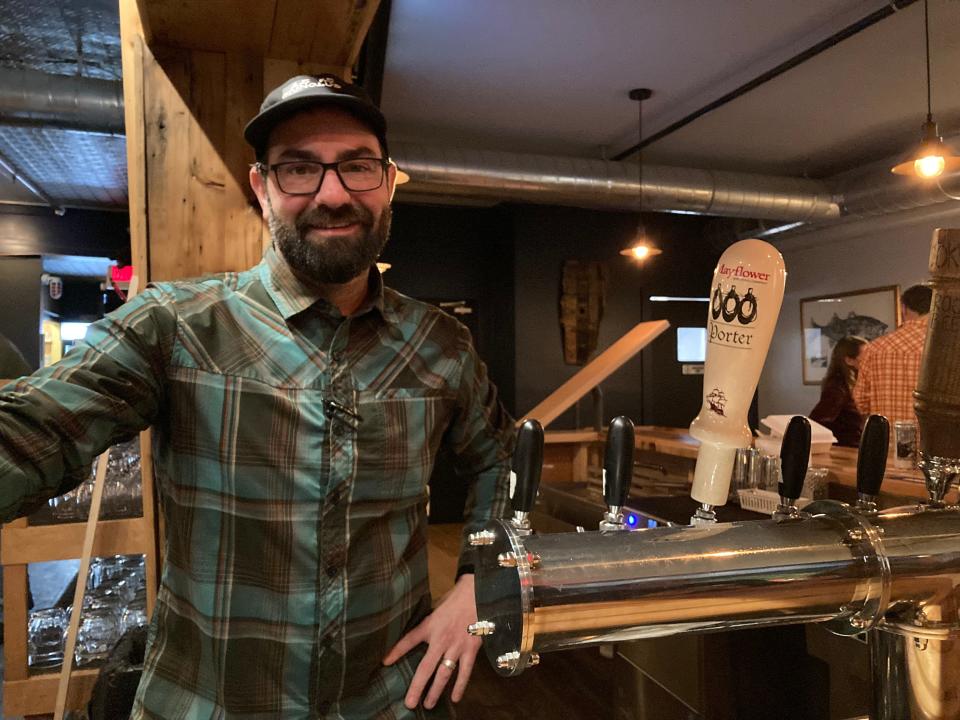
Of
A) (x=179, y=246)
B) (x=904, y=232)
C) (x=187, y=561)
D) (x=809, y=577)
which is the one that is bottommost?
(x=187, y=561)

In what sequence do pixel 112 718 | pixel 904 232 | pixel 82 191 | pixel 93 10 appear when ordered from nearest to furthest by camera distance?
pixel 112 718 → pixel 93 10 → pixel 82 191 → pixel 904 232

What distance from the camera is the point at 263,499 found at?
972mm

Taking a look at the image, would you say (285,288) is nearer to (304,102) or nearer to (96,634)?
(304,102)

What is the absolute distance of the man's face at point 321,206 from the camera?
104cm

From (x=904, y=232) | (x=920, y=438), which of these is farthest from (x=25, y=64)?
(x=904, y=232)

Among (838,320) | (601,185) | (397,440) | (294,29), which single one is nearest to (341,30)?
(294,29)

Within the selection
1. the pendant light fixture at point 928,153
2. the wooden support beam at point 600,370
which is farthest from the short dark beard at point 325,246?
the pendant light fixture at point 928,153

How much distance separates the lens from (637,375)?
6.51 metres

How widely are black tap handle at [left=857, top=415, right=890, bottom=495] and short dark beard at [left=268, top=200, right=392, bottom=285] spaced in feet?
2.40

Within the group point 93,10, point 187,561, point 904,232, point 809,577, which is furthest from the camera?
point 904,232

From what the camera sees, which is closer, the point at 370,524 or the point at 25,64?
the point at 370,524

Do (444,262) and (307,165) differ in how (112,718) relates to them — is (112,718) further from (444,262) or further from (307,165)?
(444,262)

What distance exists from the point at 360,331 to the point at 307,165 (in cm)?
27

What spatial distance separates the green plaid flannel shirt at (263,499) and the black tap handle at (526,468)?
0.47 m
